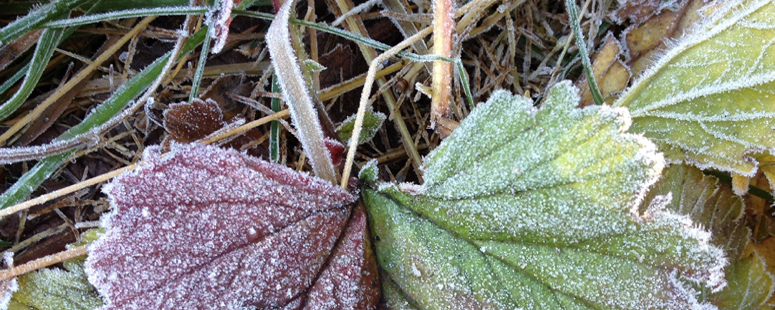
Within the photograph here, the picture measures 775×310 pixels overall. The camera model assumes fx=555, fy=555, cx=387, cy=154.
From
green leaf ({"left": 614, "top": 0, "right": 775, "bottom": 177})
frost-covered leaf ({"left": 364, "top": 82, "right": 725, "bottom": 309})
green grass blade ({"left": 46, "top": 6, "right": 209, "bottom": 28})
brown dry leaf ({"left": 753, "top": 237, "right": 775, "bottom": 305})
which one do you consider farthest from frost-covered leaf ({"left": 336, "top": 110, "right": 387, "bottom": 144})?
brown dry leaf ({"left": 753, "top": 237, "right": 775, "bottom": 305})

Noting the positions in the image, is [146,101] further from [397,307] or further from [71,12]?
[397,307]

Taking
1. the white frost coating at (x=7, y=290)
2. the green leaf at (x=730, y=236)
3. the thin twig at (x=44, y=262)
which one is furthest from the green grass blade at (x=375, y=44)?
the white frost coating at (x=7, y=290)

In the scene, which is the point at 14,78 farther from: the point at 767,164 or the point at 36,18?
the point at 767,164

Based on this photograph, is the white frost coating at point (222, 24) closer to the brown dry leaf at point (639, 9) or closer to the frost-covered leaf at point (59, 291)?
the frost-covered leaf at point (59, 291)

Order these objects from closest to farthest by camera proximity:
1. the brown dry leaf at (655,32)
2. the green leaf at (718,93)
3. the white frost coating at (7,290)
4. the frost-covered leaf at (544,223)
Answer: the frost-covered leaf at (544,223) < the green leaf at (718,93) < the white frost coating at (7,290) < the brown dry leaf at (655,32)

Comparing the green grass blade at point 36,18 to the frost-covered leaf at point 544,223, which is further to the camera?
the green grass blade at point 36,18

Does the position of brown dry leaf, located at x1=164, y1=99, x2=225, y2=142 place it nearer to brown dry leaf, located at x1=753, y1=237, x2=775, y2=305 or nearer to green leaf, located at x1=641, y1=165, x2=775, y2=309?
green leaf, located at x1=641, y1=165, x2=775, y2=309

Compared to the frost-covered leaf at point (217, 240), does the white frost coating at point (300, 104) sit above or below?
above
